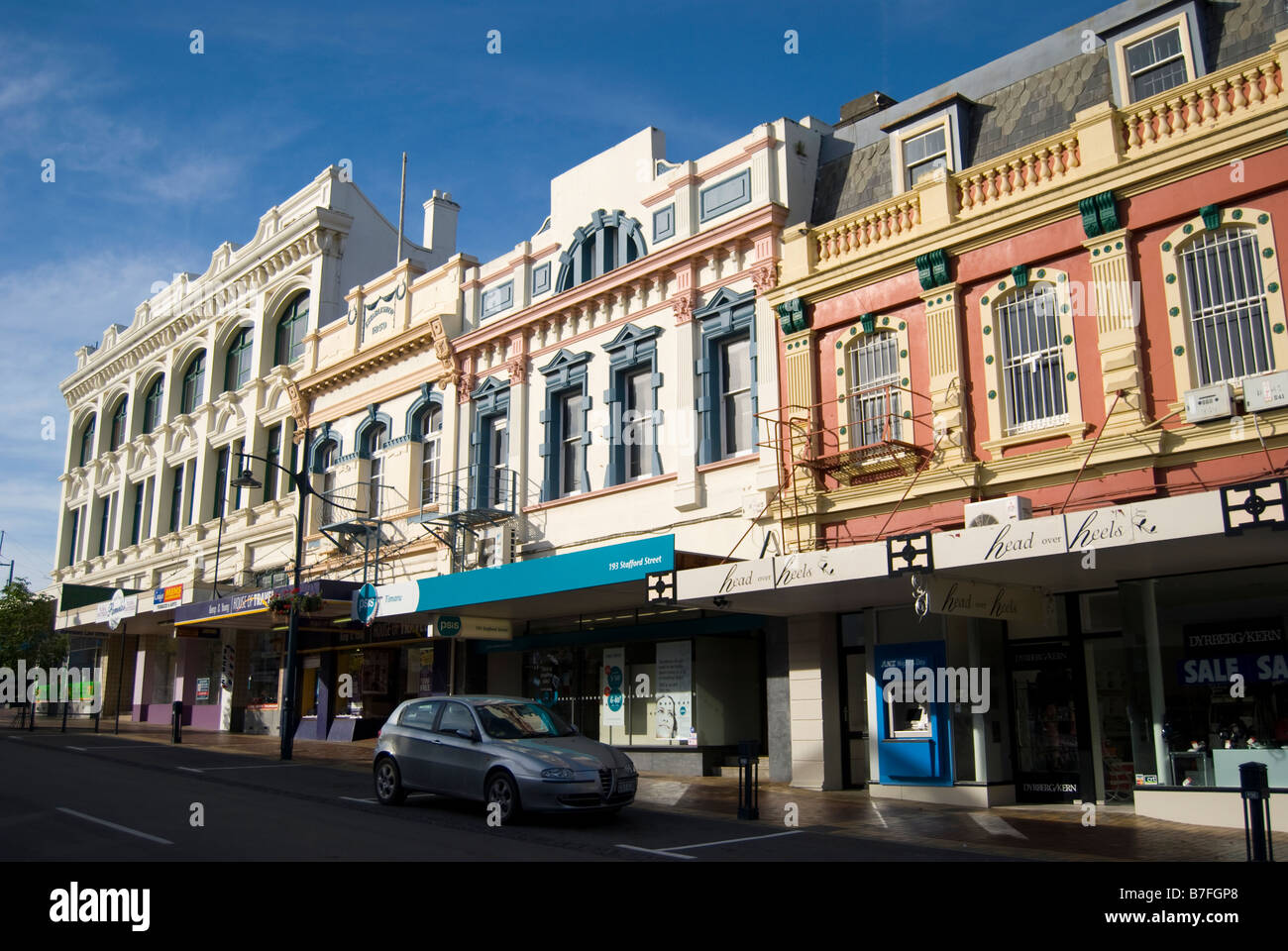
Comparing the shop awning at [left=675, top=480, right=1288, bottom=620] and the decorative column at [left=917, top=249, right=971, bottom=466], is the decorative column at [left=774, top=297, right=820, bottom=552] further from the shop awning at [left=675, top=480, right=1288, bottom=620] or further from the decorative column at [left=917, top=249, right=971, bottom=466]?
the decorative column at [left=917, top=249, right=971, bottom=466]

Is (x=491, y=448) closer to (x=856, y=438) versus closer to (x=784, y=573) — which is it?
(x=856, y=438)

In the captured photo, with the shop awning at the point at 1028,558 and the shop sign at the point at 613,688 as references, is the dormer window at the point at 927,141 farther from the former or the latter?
the shop sign at the point at 613,688

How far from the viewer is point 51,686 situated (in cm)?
4409

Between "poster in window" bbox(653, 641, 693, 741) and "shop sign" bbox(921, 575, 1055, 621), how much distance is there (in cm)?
643

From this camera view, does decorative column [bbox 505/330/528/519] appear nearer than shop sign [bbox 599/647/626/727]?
No

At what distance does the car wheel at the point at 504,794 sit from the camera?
12297 mm

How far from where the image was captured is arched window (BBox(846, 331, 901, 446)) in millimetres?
17141

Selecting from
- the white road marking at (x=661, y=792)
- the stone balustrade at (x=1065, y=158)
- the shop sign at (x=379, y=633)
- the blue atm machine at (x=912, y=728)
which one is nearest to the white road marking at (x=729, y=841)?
the white road marking at (x=661, y=792)

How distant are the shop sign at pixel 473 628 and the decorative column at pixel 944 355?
10.7 m

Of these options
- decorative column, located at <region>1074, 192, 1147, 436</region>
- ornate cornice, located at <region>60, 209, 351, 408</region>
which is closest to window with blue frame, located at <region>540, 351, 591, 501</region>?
decorative column, located at <region>1074, 192, 1147, 436</region>

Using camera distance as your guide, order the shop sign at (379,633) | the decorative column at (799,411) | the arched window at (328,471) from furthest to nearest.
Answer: the arched window at (328,471), the shop sign at (379,633), the decorative column at (799,411)

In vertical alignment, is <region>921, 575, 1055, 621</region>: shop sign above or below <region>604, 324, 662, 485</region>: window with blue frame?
below
